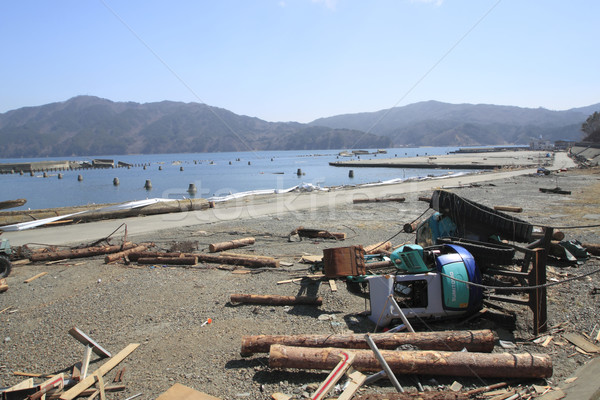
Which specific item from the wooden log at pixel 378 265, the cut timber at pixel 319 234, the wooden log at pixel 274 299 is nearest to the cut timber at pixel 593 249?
the wooden log at pixel 378 265

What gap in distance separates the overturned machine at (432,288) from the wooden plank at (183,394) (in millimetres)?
2814

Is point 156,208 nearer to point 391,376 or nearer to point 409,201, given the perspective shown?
point 409,201

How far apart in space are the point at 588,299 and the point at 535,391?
12.4ft

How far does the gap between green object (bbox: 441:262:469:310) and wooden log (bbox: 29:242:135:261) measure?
9.29m

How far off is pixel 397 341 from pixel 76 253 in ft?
32.0

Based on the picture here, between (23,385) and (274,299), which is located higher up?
(23,385)

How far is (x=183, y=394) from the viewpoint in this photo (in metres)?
4.29

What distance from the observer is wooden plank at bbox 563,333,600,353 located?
5.30 meters

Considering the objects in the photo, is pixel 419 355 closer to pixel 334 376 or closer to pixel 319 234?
pixel 334 376

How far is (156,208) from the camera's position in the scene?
797 inches

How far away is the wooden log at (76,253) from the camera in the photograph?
10523 millimetres

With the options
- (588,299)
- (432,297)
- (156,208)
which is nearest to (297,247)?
(432,297)

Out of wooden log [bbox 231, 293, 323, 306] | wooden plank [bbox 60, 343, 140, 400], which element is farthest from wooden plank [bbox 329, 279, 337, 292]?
wooden plank [bbox 60, 343, 140, 400]

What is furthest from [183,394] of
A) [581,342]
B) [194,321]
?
[581,342]
